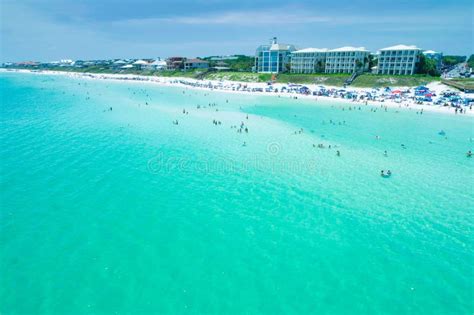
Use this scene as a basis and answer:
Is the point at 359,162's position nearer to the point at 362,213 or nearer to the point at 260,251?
the point at 362,213

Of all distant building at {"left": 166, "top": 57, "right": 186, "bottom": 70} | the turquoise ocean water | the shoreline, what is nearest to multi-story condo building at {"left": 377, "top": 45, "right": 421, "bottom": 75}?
the shoreline

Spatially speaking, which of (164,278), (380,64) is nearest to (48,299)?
(164,278)

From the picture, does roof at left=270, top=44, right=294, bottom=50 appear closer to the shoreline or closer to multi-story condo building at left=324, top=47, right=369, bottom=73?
multi-story condo building at left=324, top=47, right=369, bottom=73

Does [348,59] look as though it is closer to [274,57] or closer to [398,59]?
[398,59]

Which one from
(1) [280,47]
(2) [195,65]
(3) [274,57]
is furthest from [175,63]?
(1) [280,47]

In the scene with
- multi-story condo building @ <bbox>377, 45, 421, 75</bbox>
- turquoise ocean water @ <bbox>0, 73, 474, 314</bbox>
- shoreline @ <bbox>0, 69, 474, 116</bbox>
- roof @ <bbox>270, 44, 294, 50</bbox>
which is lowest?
turquoise ocean water @ <bbox>0, 73, 474, 314</bbox>

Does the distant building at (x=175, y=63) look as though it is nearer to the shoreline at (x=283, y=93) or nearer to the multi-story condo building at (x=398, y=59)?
the shoreline at (x=283, y=93)

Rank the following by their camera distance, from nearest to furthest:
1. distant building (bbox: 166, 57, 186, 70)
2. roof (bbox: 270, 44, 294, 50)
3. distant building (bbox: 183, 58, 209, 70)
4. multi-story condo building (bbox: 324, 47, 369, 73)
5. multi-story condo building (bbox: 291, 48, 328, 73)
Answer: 1. multi-story condo building (bbox: 324, 47, 369, 73)
2. multi-story condo building (bbox: 291, 48, 328, 73)
3. roof (bbox: 270, 44, 294, 50)
4. distant building (bbox: 183, 58, 209, 70)
5. distant building (bbox: 166, 57, 186, 70)
